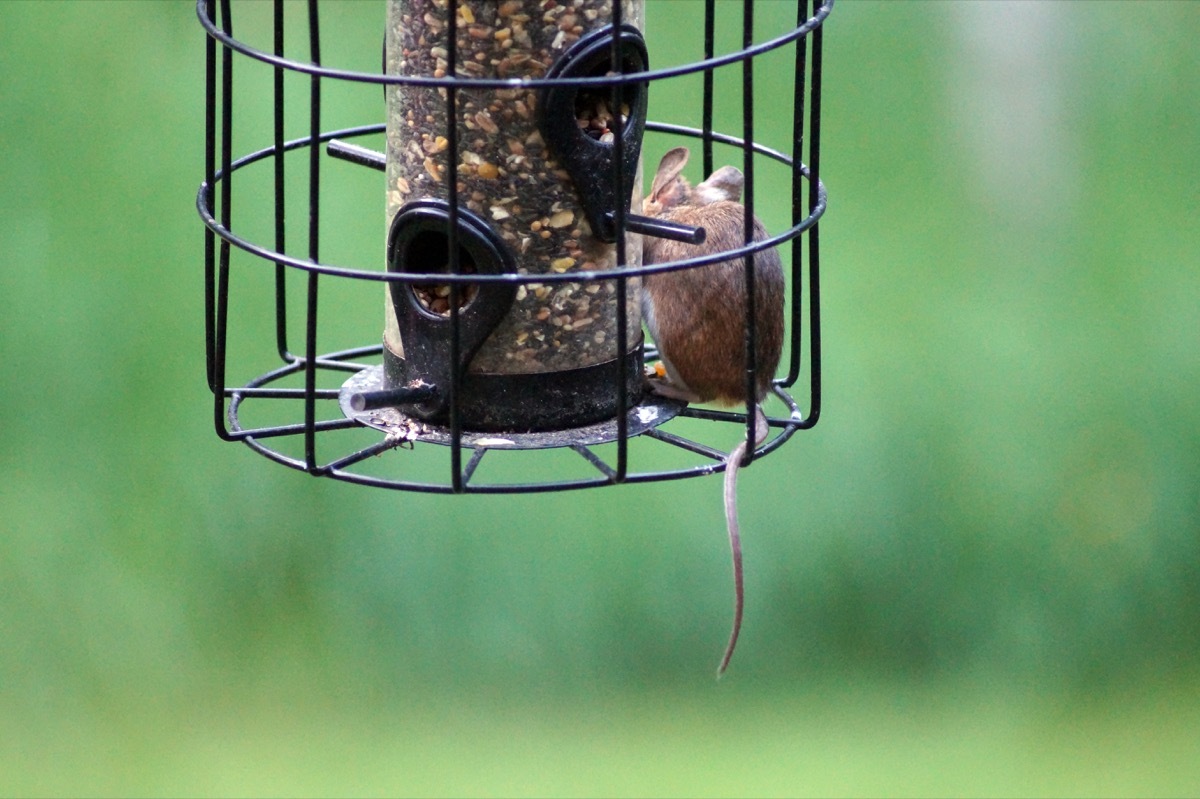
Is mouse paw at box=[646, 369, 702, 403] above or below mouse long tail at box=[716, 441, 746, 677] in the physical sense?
above

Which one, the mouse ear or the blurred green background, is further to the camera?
the blurred green background

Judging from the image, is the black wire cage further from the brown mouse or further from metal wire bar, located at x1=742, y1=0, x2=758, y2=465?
the brown mouse

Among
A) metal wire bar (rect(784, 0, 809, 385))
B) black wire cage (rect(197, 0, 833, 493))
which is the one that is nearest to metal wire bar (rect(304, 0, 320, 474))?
black wire cage (rect(197, 0, 833, 493))

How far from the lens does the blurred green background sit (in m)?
5.89

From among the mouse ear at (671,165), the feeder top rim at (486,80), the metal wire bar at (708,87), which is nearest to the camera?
the feeder top rim at (486,80)

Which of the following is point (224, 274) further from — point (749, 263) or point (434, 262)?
point (749, 263)

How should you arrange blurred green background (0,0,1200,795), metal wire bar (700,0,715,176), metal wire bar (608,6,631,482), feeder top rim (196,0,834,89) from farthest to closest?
blurred green background (0,0,1200,795), metal wire bar (700,0,715,176), metal wire bar (608,6,631,482), feeder top rim (196,0,834,89)

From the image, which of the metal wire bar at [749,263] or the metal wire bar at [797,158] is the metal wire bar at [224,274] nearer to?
the metal wire bar at [749,263]

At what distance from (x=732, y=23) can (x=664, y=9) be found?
56 centimetres

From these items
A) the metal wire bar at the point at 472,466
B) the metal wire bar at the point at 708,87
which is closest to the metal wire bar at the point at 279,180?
the metal wire bar at the point at 472,466

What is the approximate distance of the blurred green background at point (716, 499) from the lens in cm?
589

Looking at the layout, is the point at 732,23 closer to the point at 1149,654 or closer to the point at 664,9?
the point at 664,9

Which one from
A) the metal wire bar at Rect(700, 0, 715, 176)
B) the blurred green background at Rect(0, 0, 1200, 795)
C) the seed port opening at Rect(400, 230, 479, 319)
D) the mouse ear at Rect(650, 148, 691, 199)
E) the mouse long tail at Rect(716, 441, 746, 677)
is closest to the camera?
the mouse long tail at Rect(716, 441, 746, 677)

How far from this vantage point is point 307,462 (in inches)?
122
